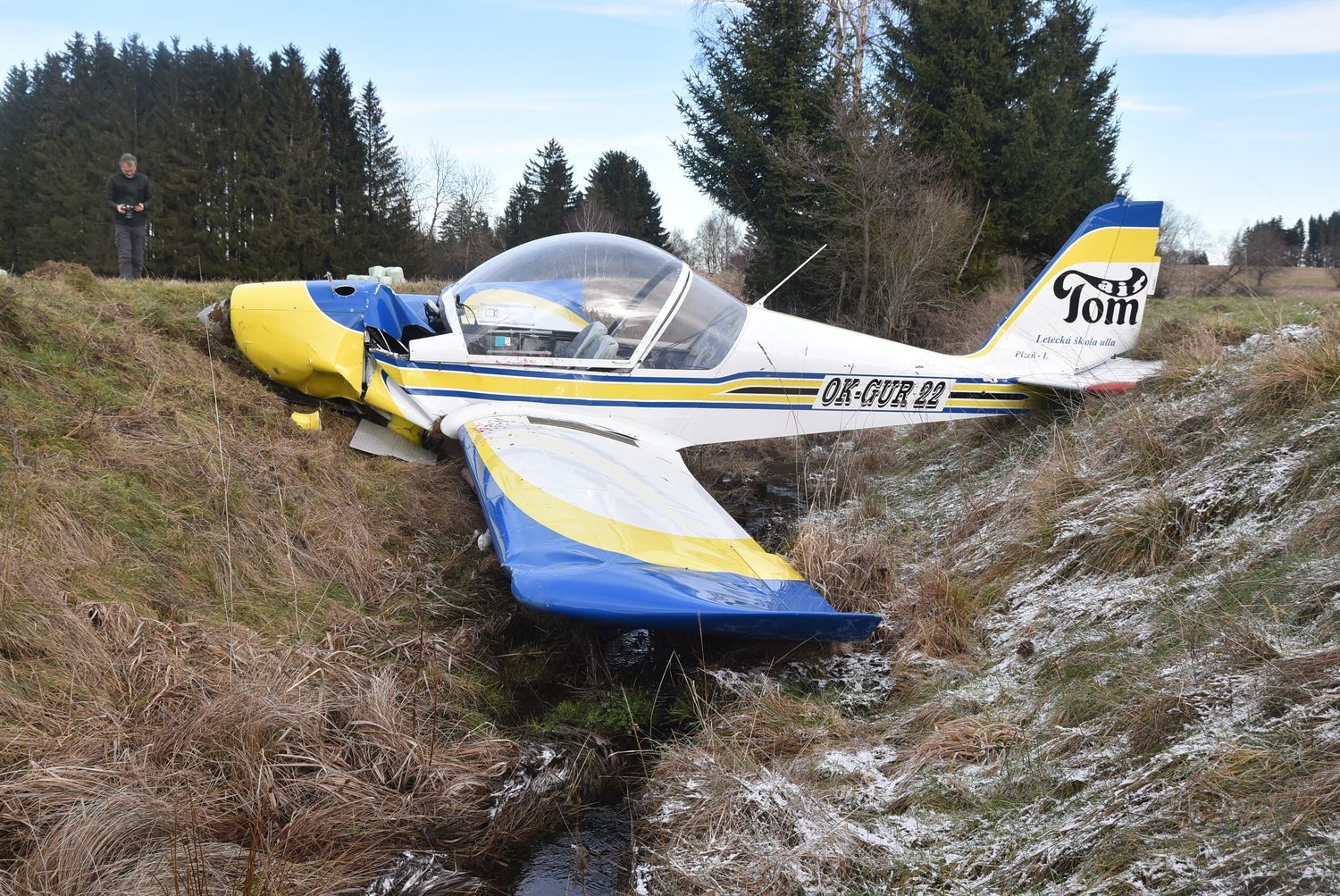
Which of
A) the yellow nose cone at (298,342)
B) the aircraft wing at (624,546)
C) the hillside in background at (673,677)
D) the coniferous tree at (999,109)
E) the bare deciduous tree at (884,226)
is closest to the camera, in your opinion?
the hillside in background at (673,677)

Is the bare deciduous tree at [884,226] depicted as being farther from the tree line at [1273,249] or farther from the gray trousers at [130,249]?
the gray trousers at [130,249]

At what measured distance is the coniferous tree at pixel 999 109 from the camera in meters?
21.0

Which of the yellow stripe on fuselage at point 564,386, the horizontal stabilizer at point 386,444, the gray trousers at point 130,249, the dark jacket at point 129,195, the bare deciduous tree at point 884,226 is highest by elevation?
the bare deciduous tree at point 884,226

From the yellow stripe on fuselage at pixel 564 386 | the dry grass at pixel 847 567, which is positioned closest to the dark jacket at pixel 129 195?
the yellow stripe on fuselage at pixel 564 386

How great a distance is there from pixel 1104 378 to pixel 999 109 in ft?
58.8

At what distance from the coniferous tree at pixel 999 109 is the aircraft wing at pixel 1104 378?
13744 mm

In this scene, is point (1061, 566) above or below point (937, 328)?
below

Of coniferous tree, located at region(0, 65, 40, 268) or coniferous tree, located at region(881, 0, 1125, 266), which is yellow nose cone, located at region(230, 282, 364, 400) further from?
coniferous tree, located at region(0, 65, 40, 268)

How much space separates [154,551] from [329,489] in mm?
1534

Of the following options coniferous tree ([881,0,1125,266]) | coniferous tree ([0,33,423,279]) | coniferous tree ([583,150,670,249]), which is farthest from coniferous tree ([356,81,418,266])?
coniferous tree ([881,0,1125,266])

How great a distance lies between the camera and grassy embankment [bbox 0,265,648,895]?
2.79 meters

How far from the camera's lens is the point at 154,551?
422cm

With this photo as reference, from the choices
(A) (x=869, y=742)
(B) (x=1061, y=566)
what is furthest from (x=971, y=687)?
(B) (x=1061, y=566)

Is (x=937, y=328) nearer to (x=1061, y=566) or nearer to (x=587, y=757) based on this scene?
(x=1061, y=566)
